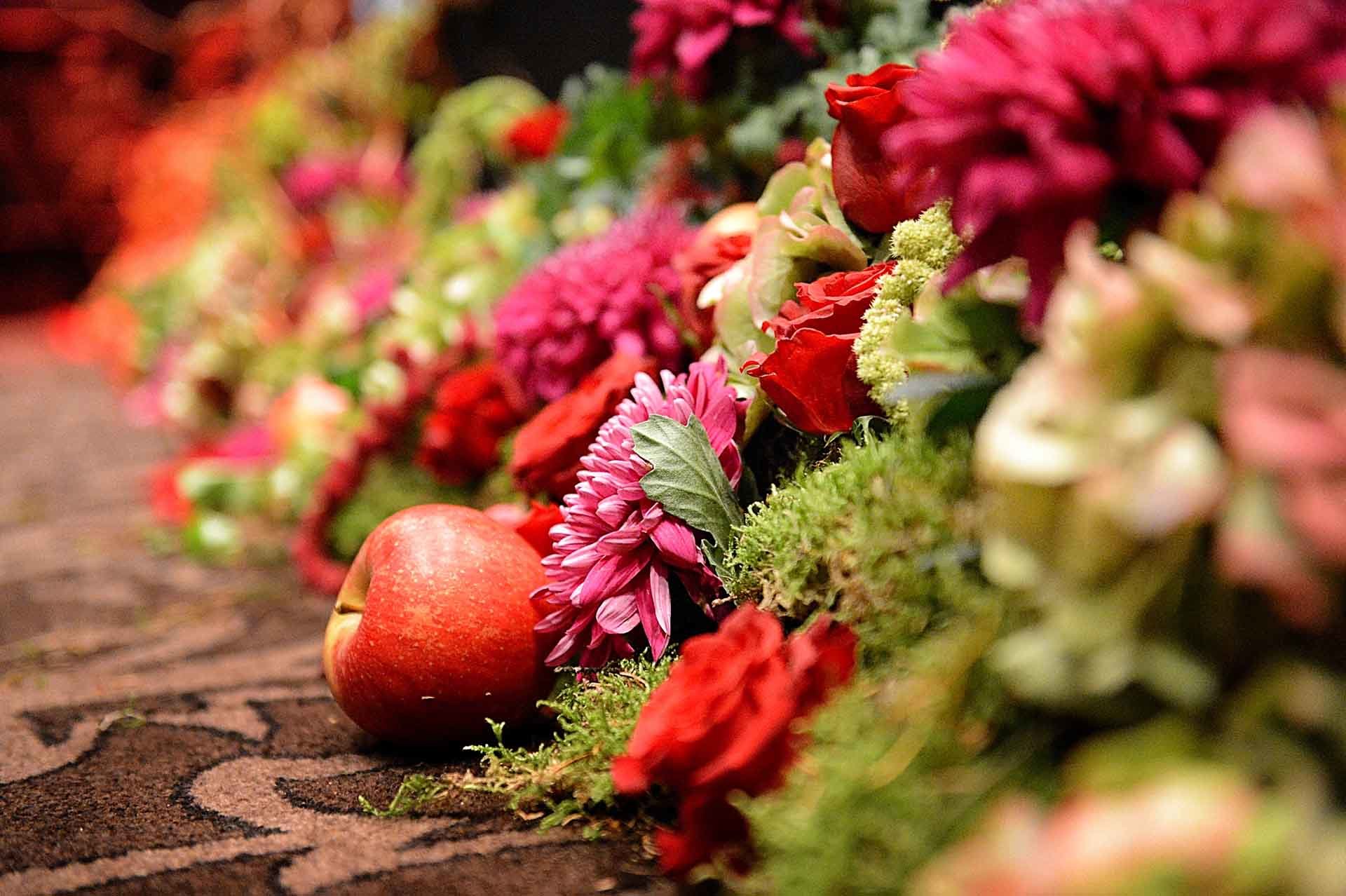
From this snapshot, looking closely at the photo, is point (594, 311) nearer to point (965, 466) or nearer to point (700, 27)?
point (700, 27)

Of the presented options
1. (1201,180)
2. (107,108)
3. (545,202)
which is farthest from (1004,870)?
(107,108)

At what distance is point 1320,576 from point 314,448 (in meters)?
1.11

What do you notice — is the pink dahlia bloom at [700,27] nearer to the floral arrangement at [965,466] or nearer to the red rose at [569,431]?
the floral arrangement at [965,466]

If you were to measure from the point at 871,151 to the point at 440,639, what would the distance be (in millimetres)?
379

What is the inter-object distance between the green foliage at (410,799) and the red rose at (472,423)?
377 millimetres

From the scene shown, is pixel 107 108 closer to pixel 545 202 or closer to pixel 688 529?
pixel 545 202

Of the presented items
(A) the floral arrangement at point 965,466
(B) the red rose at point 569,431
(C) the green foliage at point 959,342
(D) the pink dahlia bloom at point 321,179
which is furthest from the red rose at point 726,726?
(D) the pink dahlia bloom at point 321,179

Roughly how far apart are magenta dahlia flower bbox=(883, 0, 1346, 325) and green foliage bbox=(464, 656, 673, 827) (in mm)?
291

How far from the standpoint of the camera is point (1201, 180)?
0.41 meters

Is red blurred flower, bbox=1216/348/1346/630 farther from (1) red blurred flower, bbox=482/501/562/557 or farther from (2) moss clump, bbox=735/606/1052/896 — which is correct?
(1) red blurred flower, bbox=482/501/562/557

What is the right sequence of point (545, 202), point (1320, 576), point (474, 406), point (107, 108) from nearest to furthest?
1. point (1320, 576)
2. point (474, 406)
3. point (545, 202)
4. point (107, 108)

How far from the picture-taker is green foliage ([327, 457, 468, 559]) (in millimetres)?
988

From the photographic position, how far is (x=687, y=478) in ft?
1.97

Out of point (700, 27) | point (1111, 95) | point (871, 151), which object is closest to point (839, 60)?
point (700, 27)
